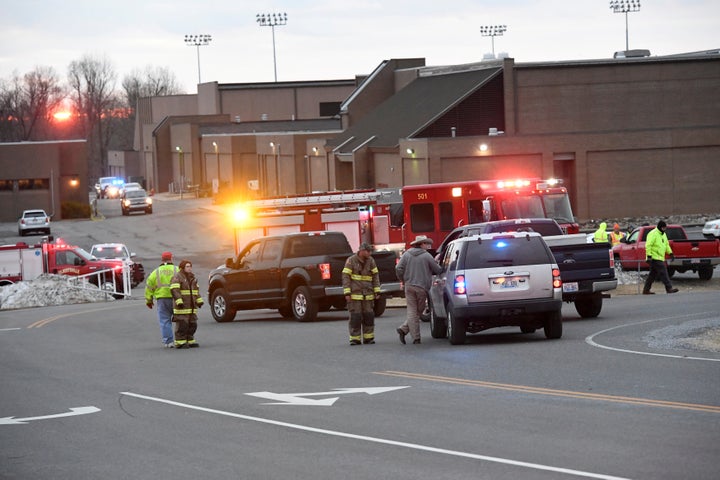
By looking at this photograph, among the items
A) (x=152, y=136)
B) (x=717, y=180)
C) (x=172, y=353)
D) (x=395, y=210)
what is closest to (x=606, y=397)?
(x=172, y=353)

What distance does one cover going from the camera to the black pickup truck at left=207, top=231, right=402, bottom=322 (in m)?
27.2

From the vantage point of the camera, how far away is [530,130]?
66750 mm

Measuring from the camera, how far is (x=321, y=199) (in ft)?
125

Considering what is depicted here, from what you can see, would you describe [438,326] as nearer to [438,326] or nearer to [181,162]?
[438,326]

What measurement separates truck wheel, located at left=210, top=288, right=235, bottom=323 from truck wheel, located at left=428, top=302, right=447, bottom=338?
27.0 feet

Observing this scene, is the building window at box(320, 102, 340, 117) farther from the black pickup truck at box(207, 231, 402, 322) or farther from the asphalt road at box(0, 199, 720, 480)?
the asphalt road at box(0, 199, 720, 480)

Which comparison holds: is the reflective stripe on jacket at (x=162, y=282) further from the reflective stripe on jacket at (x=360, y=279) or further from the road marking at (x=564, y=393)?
the road marking at (x=564, y=393)

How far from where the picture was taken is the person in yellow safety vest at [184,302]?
22.2 m

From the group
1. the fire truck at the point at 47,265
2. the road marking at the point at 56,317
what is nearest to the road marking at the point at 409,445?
the road marking at the point at 56,317

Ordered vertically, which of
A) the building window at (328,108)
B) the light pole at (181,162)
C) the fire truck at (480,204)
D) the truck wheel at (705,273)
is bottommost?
the truck wheel at (705,273)

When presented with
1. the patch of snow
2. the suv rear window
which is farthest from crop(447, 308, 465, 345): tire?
the patch of snow

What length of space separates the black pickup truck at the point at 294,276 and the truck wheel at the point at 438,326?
17.0ft

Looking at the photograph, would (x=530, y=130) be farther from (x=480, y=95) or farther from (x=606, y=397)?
(x=606, y=397)

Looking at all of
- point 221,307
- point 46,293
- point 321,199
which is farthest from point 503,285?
point 46,293
